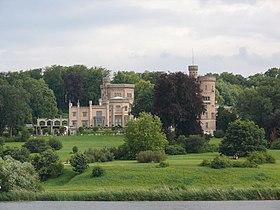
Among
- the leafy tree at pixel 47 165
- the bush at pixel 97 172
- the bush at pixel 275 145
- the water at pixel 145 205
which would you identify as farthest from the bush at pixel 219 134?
the water at pixel 145 205

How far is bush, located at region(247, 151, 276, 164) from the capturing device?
57750 mm

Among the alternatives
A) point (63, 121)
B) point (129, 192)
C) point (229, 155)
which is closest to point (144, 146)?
point (229, 155)

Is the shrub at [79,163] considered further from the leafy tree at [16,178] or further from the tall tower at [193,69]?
the tall tower at [193,69]

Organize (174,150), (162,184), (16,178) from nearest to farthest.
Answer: (16,178) < (162,184) < (174,150)

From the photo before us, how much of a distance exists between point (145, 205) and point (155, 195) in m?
2.78

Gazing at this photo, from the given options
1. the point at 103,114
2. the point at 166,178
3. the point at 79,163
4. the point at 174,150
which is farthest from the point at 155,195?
the point at 103,114

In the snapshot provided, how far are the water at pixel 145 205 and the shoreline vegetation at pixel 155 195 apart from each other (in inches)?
40.0

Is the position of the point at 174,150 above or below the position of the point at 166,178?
above

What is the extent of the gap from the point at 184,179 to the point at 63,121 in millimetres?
62686

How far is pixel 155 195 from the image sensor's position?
143 feet

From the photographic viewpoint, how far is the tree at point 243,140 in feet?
211

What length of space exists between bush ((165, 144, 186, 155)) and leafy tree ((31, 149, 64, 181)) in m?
15.3

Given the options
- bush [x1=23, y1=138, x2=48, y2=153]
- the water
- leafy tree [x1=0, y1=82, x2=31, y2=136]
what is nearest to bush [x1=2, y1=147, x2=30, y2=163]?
bush [x1=23, y1=138, x2=48, y2=153]

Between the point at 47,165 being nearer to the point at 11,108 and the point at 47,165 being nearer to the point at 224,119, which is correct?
the point at 11,108
